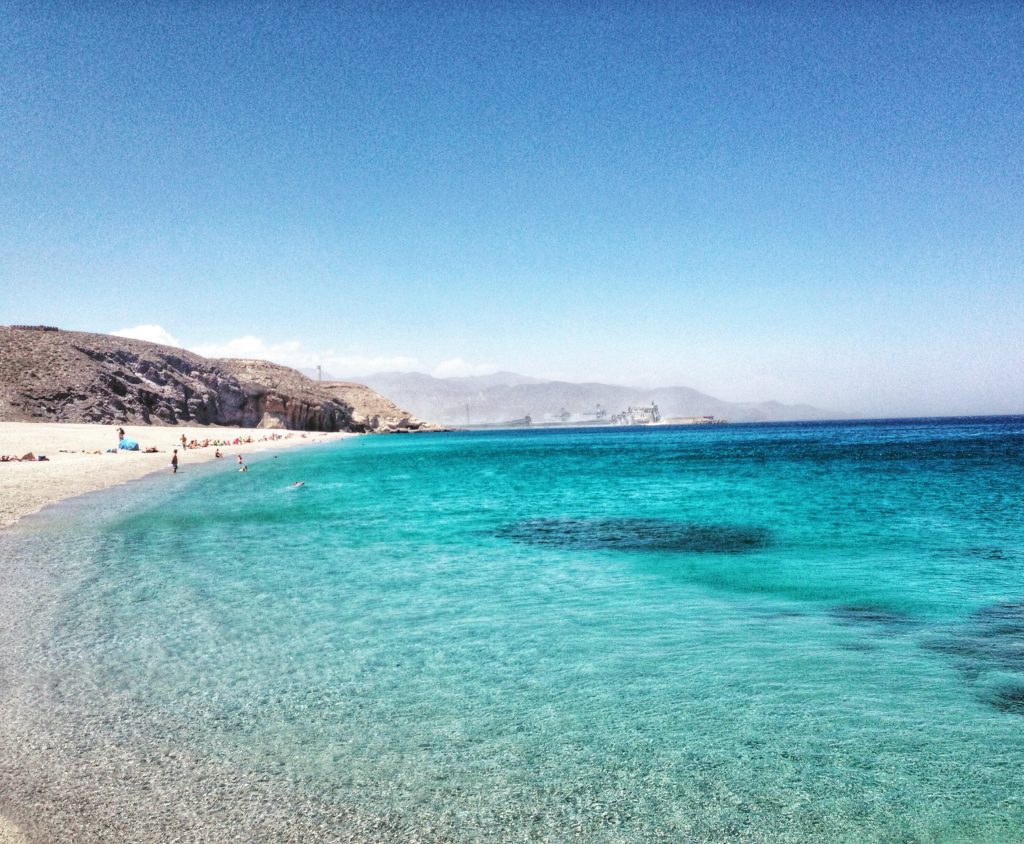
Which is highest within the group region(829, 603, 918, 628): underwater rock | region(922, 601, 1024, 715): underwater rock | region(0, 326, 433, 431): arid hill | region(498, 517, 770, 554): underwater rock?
region(0, 326, 433, 431): arid hill

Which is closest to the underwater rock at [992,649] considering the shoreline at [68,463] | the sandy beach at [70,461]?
the shoreline at [68,463]

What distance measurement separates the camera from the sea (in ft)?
14.7

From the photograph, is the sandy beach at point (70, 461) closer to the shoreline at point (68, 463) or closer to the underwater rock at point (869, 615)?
the shoreline at point (68, 463)

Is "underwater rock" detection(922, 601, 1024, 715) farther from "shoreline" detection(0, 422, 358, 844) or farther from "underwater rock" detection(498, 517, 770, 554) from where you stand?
"shoreline" detection(0, 422, 358, 844)

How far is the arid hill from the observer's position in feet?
216

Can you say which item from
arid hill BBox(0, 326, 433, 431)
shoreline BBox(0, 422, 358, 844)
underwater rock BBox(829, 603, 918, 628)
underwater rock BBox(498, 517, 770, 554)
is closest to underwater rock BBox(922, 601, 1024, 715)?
underwater rock BBox(829, 603, 918, 628)

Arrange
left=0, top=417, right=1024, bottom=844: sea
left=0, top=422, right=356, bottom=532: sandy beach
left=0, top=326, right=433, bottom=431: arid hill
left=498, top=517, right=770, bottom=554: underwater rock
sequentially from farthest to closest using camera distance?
left=0, top=326, right=433, bottom=431: arid hill
left=0, top=422, right=356, bottom=532: sandy beach
left=498, top=517, right=770, bottom=554: underwater rock
left=0, top=417, right=1024, bottom=844: sea

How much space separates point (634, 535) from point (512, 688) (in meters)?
11.0

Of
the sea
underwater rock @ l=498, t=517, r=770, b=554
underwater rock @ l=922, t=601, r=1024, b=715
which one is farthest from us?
underwater rock @ l=498, t=517, r=770, b=554

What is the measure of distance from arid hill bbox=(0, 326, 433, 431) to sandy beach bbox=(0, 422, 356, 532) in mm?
9003

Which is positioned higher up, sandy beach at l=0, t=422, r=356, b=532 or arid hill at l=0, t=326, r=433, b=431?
arid hill at l=0, t=326, r=433, b=431

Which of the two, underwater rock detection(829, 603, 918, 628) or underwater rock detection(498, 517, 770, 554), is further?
underwater rock detection(498, 517, 770, 554)

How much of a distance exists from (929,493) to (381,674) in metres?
25.8

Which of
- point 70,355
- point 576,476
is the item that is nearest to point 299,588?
point 576,476
